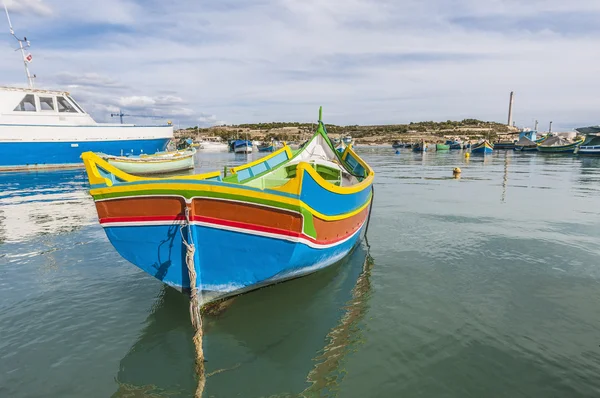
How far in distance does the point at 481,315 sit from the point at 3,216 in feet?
61.1

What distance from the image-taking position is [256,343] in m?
5.86

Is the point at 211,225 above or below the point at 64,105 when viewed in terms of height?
below

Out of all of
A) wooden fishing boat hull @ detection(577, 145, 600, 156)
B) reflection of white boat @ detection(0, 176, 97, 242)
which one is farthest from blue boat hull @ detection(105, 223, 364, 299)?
wooden fishing boat hull @ detection(577, 145, 600, 156)

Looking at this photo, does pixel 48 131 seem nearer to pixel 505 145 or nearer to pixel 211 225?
pixel 211 225

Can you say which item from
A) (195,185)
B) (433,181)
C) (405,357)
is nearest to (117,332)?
(195,185)

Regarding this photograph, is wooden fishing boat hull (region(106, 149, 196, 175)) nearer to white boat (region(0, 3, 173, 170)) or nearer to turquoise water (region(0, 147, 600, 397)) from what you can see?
white boat (region(0, 3, 173, 170))

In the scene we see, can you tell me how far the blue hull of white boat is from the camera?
33156 millimetres

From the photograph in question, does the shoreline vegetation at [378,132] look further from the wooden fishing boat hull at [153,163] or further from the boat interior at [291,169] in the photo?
the boat interior at [291,169]

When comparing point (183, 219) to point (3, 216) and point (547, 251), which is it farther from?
point (3, 216)

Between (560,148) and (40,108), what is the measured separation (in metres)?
74.7

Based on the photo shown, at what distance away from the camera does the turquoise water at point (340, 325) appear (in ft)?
16.3

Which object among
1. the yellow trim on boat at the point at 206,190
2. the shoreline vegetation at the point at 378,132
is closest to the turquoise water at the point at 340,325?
the yellow trim on boat at the point at 206,190

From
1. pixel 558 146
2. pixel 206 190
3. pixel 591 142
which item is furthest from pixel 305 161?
pixel 558 146

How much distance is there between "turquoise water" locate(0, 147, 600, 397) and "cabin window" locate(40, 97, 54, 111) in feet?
91.5
